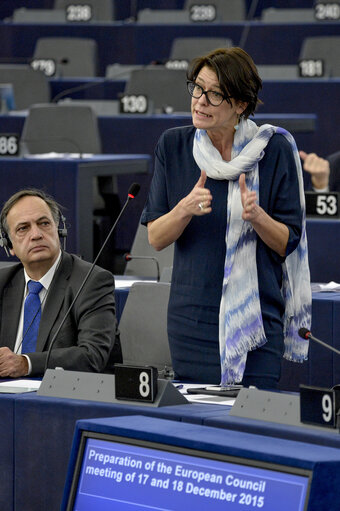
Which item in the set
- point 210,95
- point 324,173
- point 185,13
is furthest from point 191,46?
point 210,95

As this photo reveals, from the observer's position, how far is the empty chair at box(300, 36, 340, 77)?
1008cm

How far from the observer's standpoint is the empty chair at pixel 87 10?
458 inches

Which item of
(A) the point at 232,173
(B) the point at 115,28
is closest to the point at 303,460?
(A) the point at 232,173

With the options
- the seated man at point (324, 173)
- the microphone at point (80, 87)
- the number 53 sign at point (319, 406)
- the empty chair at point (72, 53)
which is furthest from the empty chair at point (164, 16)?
the number 53 sign at point (319, 406)

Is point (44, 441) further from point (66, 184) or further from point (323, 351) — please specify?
point (66, 184)

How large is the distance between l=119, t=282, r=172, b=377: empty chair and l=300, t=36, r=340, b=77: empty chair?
624 cm

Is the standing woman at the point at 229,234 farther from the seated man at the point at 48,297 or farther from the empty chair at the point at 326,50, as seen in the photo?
the empty chair at the point at 326,50

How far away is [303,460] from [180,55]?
899 centimetres

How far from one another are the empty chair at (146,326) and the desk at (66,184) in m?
1.72

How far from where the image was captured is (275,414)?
7.57 feet

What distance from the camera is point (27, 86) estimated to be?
9891 millimetres

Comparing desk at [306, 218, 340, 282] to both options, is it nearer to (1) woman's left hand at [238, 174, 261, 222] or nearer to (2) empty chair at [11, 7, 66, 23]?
(1) woman's left hand at [238, 174, 261, 222]

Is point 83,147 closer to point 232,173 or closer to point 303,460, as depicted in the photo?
point 232,173

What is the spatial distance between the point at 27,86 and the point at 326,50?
8.09 ft
